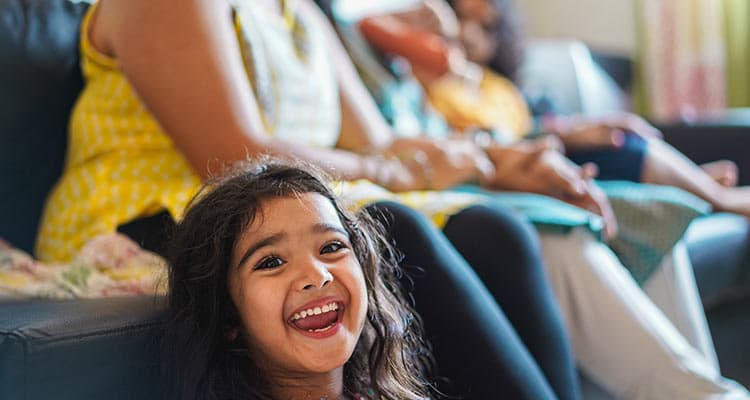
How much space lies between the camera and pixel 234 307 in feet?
2.90

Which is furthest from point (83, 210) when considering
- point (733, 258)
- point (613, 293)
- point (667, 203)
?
point (733, 258)

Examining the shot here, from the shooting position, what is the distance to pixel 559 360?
109 centimetres

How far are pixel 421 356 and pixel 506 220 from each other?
195mm

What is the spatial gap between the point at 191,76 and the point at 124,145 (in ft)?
0.52

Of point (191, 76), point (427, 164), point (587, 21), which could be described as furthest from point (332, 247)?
point (587, 21)

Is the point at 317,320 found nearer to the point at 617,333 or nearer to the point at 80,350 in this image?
the point at 80,350

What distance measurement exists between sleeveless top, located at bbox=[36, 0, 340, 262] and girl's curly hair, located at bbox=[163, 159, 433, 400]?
22 cm

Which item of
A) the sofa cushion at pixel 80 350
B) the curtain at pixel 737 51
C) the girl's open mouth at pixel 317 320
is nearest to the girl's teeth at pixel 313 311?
the girl's open mouth at pixel 317 320

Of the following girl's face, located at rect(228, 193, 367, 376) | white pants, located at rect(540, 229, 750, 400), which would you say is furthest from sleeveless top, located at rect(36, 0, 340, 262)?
white pants, located at rect(540, 229, 750, 400)

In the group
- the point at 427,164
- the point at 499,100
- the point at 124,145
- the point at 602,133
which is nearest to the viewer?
the point at 124,145

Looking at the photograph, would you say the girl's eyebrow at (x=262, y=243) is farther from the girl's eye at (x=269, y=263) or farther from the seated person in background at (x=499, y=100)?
the seated person in background at (x=499, y=100)

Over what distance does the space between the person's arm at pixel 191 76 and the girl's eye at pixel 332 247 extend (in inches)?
10.0

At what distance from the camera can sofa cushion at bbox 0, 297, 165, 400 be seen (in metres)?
0.72

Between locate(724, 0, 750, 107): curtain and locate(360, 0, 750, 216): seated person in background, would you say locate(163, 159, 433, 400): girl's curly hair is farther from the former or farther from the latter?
locate(724, 0, 750, 107): curtain
